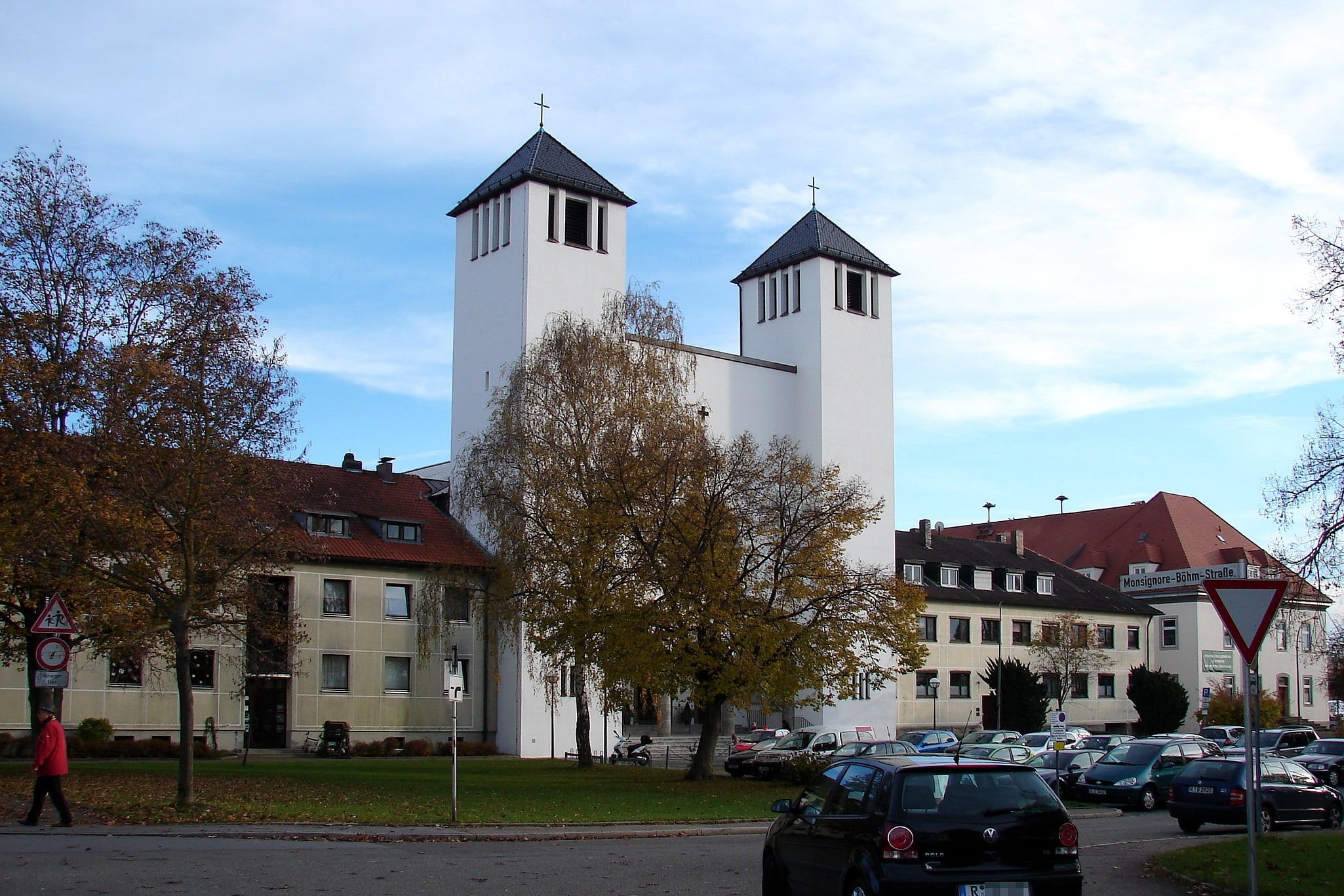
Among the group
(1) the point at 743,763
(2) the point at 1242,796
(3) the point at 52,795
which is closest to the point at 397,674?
(1) the point at 743,763

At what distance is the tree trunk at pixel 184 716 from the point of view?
21.2 metres

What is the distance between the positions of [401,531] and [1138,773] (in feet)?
104

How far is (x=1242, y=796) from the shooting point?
21547 mm

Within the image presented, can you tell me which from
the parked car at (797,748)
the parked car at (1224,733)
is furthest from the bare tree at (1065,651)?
the parked car at (797,748)

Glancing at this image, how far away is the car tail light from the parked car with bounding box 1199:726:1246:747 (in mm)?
43963

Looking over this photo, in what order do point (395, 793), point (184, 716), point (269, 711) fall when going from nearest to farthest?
point (184, 716) → point (395, 793) → point (269, 711)

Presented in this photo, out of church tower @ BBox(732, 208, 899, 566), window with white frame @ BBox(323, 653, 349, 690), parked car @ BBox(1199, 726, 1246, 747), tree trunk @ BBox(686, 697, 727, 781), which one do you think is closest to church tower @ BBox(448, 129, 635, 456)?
window with white frame @ BBox(323, 653, 349, 690)

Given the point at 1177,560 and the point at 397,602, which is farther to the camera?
the point at 1177,560

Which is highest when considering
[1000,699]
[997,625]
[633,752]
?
[997,625]

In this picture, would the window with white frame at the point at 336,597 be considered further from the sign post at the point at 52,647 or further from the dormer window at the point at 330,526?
the sign post at the point at 52,647

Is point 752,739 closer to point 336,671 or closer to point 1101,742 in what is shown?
point 1101,742

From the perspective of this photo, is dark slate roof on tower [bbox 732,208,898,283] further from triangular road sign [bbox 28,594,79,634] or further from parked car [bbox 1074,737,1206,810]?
triangular road sign [bbox 28,594,79,634]

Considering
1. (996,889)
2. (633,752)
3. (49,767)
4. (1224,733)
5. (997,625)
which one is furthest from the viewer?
(997,625)

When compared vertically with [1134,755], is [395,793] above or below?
below
